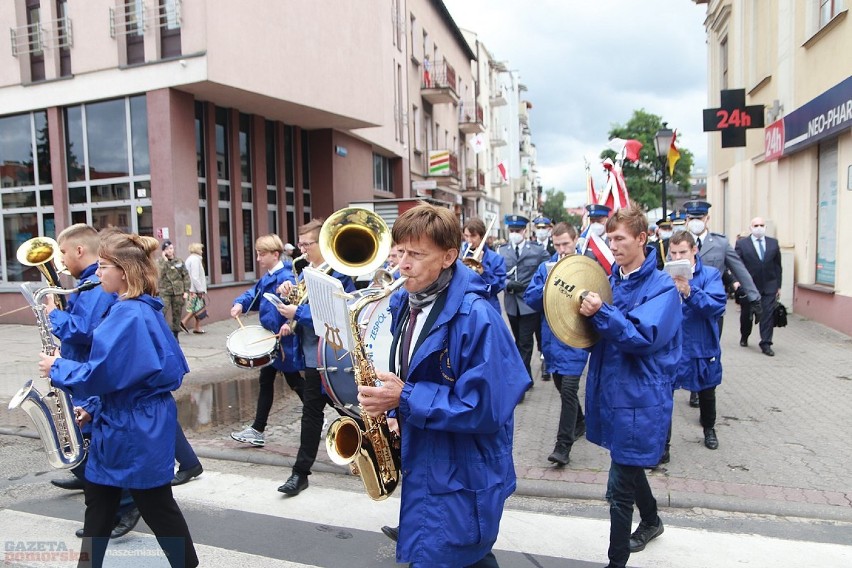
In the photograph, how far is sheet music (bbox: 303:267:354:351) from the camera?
2.79m

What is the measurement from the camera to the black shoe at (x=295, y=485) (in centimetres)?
469

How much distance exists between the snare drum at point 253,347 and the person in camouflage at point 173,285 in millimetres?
6940

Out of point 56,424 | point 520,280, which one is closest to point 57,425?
point 56,424

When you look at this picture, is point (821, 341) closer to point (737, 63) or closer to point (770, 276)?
point (770, 276)

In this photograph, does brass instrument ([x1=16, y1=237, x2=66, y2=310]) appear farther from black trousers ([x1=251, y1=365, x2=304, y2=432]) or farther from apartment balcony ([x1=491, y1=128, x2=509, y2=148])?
apartment balcony ([x1=491, y1=128, x2=509, y2=148])

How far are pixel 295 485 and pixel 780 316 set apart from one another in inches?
300

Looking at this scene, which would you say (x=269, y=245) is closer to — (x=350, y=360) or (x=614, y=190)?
(x=350, y=360)

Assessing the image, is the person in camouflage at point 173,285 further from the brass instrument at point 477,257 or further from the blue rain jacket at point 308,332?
the blue rain jacket at point 308,332

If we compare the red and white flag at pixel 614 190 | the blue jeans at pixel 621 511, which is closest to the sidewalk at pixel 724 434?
the blue jeans at pixel 621 511

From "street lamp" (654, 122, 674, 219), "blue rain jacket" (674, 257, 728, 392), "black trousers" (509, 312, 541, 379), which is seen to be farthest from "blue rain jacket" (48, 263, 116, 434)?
"street lamp" (654, 122, 674, 219)

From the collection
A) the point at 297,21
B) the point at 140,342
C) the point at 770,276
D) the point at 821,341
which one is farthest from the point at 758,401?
the point at 297,21

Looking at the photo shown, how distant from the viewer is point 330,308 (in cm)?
302

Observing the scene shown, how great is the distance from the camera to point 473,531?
7.89ft

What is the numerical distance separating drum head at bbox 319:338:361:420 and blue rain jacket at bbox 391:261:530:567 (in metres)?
1.28
